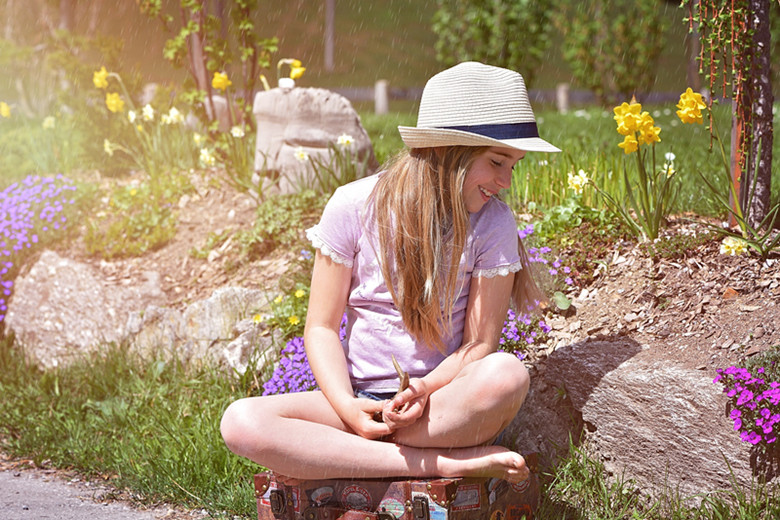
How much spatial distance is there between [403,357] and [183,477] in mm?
1099

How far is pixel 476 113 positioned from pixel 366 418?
3.19 feet

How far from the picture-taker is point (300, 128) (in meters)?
4.90

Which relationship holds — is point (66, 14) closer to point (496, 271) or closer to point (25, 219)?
point (25, 219)

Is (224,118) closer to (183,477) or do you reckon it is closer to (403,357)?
(183,477)

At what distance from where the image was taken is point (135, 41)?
60.8 feet

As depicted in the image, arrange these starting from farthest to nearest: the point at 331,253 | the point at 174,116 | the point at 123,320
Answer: the point at 174,116 → the point at 123,320 → the point at 331,253

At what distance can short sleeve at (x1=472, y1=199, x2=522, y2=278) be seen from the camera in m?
2.65

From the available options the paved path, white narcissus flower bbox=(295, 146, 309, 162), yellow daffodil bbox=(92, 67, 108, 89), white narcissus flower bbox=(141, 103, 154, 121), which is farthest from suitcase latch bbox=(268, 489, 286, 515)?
yellow daffodil bbox=(92, 67, 108, 89)

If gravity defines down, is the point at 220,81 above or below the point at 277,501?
above

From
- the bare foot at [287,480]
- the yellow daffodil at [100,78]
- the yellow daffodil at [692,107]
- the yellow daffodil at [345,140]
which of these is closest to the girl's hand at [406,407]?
the bare foot at [287,480]

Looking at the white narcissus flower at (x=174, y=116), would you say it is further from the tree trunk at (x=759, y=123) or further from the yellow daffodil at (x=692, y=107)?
the tree trunk at (x=759, y=123)

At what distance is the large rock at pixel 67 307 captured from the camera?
14.8 ft

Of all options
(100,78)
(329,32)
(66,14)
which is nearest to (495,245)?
(100,78)

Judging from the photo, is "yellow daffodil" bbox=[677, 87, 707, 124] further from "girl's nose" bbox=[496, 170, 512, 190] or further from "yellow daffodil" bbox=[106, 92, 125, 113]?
"yellow daffodil" bbox=[106, 92, 125, 113]
